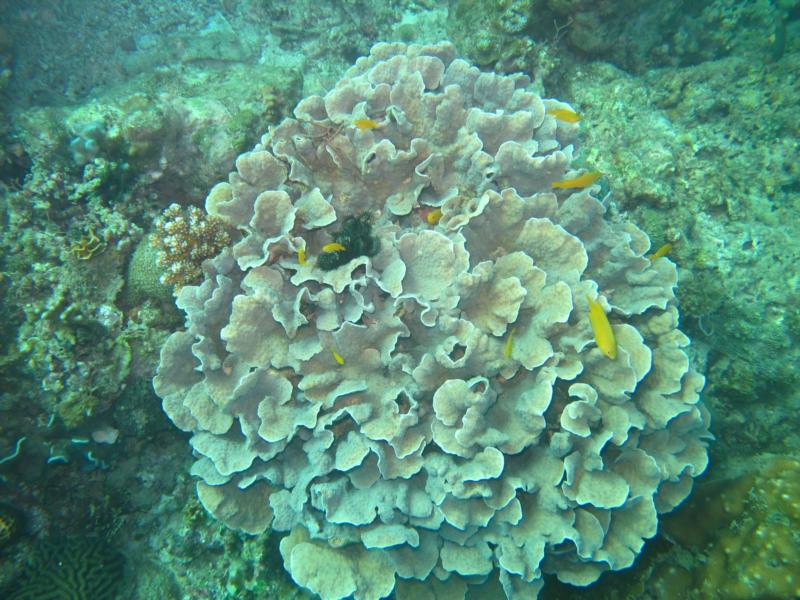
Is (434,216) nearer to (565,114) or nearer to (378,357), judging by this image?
(378,357)

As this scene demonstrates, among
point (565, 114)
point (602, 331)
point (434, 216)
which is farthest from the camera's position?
point (565, 114)

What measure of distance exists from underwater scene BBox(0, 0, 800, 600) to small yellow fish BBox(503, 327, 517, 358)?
6cm

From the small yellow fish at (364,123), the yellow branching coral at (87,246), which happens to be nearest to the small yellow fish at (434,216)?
the small yellow fish at (364,123)

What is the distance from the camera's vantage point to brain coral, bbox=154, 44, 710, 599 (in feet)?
10.8

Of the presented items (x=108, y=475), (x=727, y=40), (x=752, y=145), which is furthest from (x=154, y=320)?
(x=727, y=40)

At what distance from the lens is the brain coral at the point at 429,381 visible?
3.29m

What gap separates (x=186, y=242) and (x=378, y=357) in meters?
1.99

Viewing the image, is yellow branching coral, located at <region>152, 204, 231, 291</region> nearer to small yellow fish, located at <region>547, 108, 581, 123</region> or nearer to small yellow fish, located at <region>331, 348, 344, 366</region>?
small yellow fish, located at <region>331, 348, 344, 366</region>

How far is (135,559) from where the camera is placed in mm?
4367

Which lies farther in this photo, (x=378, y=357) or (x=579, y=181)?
(x=579, y=181)

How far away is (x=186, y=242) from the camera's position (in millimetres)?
3715

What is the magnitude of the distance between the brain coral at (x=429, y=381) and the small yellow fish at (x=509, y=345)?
2 cm

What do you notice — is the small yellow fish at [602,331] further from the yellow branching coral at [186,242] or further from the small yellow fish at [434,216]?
the yellow branching coral at [186,242]

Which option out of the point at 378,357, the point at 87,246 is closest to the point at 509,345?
the point at 378,357
